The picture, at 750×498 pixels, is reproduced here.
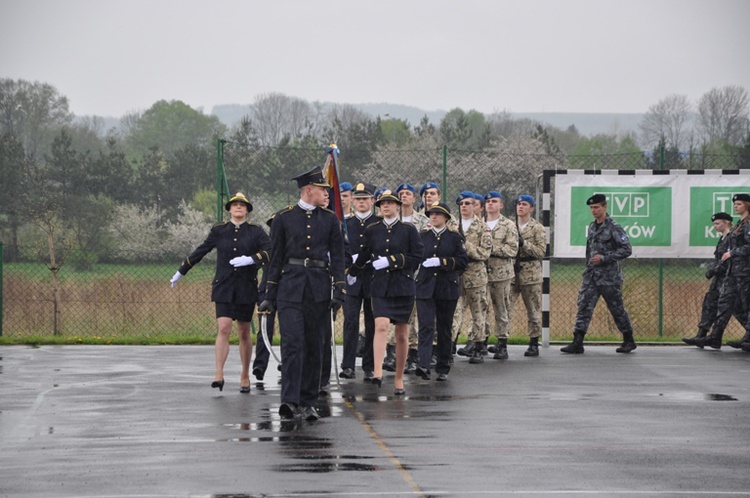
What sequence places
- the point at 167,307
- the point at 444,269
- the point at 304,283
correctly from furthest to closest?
1. the point at 167,307
2. the point at 444,269
3. the point at 304,283

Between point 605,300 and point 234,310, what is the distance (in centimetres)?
678

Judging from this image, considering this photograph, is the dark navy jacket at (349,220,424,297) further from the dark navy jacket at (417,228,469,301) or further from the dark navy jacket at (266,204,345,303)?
the dark navy jacket at (266,204,345,303)

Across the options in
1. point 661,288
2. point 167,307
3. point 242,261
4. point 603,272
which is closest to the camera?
point 242,261

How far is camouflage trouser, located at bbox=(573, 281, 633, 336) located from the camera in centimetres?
1803

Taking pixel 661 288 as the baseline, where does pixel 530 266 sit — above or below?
above

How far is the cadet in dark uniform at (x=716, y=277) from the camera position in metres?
18.9

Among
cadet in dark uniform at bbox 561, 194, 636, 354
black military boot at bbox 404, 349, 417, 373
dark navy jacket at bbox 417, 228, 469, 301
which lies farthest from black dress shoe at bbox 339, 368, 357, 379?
cadet in dark uniform at bbox 561, 194, 636, 354

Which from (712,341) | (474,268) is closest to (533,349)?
(474,268)

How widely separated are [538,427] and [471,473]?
231 centimetres

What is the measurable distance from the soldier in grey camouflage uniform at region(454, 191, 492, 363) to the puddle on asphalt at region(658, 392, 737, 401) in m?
3.67

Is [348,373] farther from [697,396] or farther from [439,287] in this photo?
[697,396]

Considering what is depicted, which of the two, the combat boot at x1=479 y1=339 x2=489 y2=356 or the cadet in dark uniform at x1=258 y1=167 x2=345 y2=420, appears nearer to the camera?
the cadet in dark uniform at x1=258 y1=167 x2=345 y2=420

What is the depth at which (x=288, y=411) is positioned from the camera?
11070mm

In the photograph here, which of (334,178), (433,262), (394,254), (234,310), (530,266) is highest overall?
(334,178)
